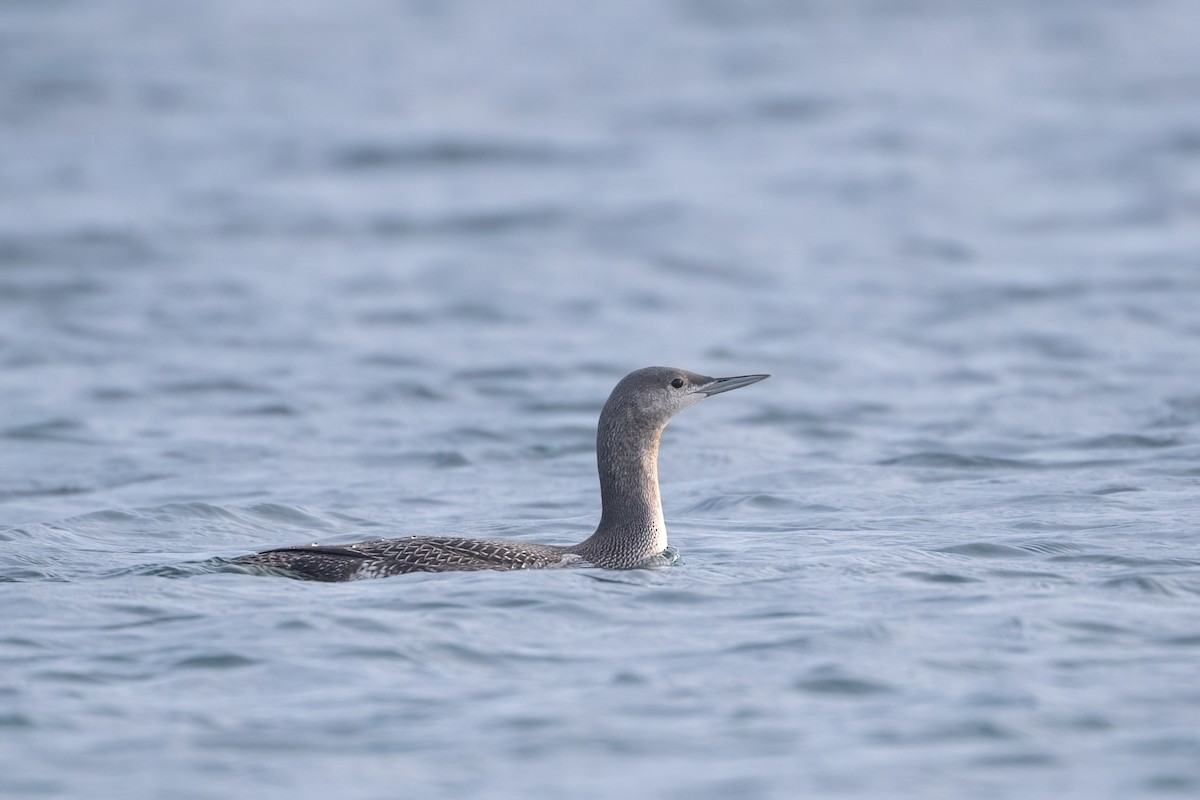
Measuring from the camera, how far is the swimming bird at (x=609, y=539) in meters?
9.12

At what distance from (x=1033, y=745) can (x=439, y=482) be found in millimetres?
6802

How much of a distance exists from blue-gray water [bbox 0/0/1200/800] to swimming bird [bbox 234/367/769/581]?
0.57ft

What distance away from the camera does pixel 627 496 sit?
980 cm

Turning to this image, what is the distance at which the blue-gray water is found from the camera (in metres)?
7.11

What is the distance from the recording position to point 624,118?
28.0 metres

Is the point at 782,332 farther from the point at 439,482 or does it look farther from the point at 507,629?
the point at 507,629

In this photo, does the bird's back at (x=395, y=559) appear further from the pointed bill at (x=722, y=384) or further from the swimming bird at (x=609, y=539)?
the pointed bill at (x=722, y=384)

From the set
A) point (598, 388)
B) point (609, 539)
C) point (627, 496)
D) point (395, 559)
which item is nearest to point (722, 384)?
point (627, 496)

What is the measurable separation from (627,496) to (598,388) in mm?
6505

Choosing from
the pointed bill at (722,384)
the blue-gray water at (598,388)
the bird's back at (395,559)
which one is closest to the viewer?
the blue-gray water at (598,388)

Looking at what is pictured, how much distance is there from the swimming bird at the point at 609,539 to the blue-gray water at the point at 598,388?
0.17 metres

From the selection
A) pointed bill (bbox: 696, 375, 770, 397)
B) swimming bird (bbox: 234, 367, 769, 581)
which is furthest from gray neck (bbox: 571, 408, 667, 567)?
pointed bill (bbox: 696, 375, 770, 397)

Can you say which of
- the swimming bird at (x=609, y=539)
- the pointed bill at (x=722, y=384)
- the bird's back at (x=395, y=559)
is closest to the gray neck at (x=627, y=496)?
A: the swimming bird at (x=609, y=539)

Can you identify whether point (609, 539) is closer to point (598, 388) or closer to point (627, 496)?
point (627, 496)
